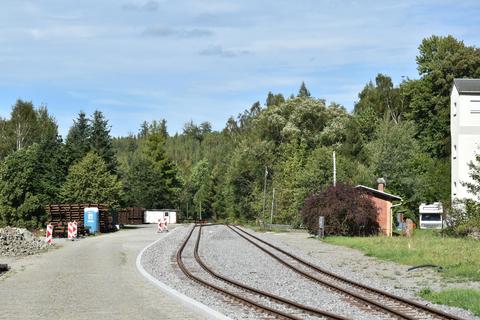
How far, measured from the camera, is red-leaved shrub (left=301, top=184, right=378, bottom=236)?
42.8 m

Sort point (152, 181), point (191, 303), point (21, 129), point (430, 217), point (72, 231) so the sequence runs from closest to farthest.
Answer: point (191, 303) → point (72, 231) → point (430, 217) → point (21, 129) → point (152, 181)

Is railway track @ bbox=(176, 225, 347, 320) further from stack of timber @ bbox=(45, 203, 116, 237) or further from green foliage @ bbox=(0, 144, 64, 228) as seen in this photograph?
green foliage @ bbox=(0, 144, 64, 228)

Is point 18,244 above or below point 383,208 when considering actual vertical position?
below

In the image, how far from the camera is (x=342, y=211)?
4306cm

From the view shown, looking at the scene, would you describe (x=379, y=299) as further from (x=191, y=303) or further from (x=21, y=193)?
(x=21, y=193)

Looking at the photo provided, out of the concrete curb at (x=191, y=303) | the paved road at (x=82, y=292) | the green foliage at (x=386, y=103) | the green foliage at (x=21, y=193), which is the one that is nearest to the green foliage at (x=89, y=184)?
the green foliage at (x=21, y=193)

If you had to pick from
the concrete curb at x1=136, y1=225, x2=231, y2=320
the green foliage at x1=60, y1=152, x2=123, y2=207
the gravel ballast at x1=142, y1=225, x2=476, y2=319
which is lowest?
the gravel ballast at x1=142, y1=225, x2=476, y2=319

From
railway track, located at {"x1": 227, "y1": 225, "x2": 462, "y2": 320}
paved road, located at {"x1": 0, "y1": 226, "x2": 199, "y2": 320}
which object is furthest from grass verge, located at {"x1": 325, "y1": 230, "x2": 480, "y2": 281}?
paved road, located at {"x1": 0, "y1": 226, "x2": 199, "y2": 320}

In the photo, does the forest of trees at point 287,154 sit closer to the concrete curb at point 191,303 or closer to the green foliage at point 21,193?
the green foliage at point 21,193

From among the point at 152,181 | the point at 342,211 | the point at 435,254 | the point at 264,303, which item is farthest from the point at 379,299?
the point at 152,181

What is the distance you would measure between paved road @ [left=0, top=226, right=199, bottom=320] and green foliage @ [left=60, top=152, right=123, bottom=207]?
38274mm

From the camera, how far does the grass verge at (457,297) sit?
1403cm

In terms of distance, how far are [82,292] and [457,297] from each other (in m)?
8.44

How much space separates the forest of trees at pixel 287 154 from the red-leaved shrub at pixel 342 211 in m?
18.3
